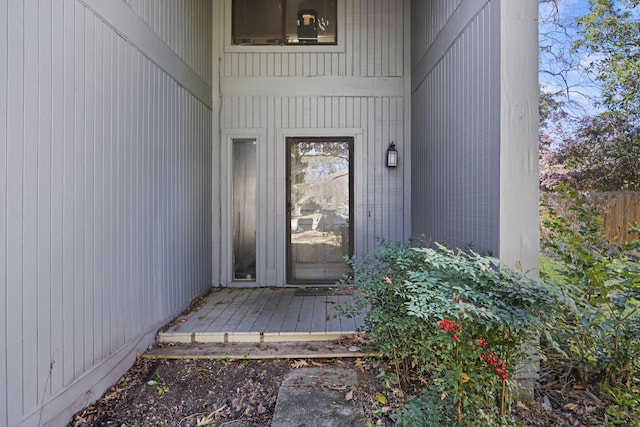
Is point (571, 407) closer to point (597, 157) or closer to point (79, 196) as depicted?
point (79, 196)

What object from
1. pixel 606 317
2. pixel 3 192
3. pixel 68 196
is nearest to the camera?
pixel 3 192

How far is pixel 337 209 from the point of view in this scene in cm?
480

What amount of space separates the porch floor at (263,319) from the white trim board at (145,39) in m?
2.32

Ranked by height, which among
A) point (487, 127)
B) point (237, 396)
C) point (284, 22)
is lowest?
point (237, 396)

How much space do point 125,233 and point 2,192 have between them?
3.46 ft

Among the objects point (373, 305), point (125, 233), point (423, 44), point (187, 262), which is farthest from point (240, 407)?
point (423, 44)

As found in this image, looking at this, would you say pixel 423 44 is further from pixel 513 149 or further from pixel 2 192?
pixel 2 192

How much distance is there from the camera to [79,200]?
82.9 inches

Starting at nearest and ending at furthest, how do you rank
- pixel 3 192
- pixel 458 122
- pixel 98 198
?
pixel 3 192 < pixel 98 198 < pixel 458 122

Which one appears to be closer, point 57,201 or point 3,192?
point 3,192

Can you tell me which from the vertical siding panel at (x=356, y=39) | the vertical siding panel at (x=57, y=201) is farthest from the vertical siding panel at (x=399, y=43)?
the vertical siding panel at (x=57, y=201)

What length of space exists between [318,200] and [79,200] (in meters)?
3.02

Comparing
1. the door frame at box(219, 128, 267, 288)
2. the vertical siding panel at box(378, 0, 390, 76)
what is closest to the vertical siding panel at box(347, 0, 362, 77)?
the vertical siding panel at box(378, 0, 390, 76)

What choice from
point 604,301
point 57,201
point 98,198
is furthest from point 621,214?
point 57,201
